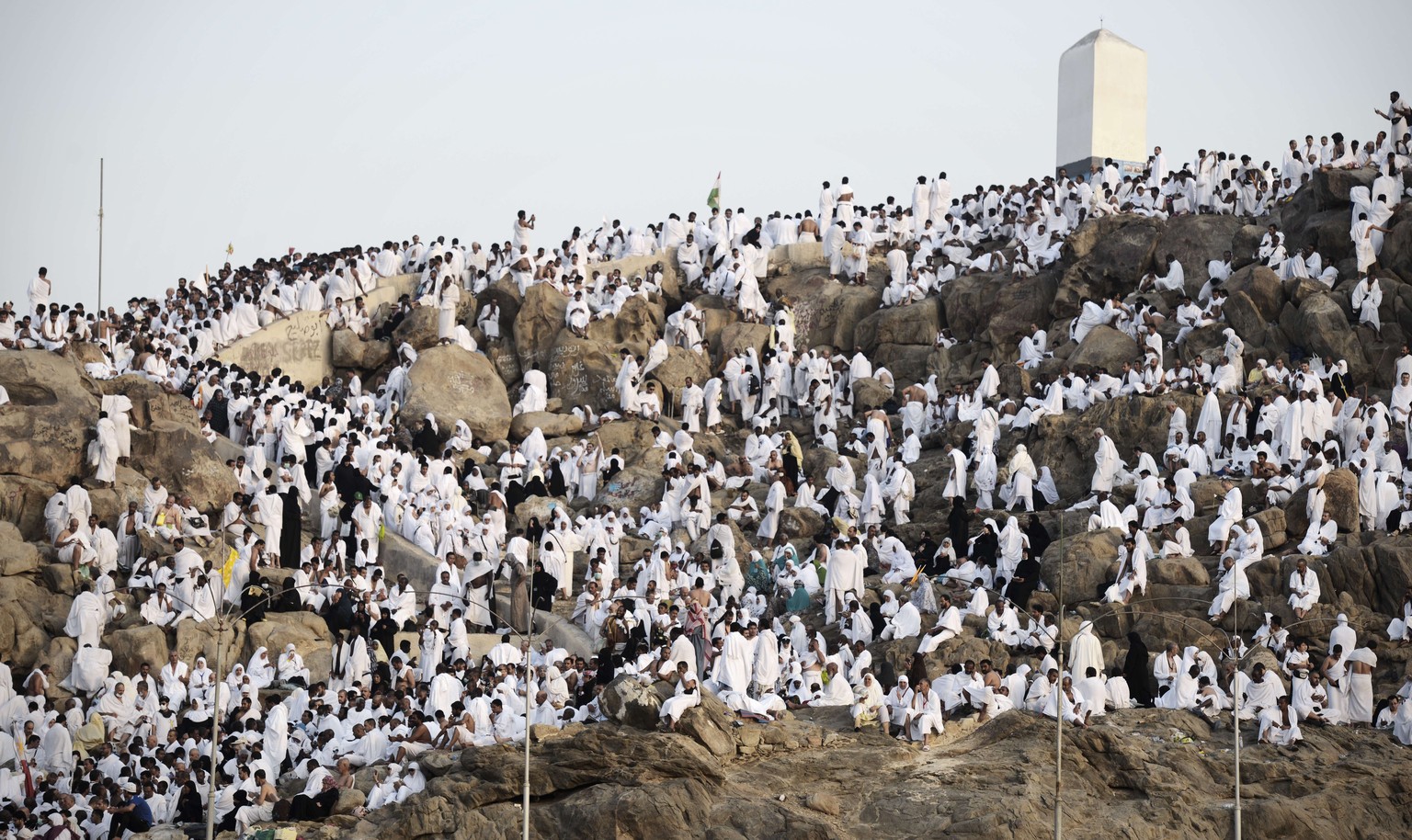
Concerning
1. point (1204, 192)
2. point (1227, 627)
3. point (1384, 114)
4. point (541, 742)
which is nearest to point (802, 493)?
point (1227, 627)

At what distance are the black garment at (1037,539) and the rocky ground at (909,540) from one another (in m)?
0.66

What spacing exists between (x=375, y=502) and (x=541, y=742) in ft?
27.7

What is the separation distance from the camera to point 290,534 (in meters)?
27.5

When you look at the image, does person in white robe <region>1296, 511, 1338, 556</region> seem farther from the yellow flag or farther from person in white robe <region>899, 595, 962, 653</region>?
the yellow flag

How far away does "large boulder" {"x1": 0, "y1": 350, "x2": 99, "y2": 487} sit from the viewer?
89.9ft

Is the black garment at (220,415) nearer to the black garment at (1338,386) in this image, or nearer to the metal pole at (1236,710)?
the metal pole at (1236,710)

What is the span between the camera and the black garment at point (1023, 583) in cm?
2548

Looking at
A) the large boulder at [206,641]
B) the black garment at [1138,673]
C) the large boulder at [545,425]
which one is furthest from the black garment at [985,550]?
the large boulder at [206,641]

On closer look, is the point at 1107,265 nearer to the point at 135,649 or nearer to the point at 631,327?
the point at 631,327

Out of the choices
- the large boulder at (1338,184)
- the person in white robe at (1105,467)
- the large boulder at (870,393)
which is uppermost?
the large boulder at (1338,184)

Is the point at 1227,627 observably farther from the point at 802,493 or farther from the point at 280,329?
the point at 280,329

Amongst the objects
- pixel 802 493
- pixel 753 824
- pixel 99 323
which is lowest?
pixel 753 824

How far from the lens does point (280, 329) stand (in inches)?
1412

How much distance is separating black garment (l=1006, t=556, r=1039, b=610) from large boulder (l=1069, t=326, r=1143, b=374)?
26.5ft
